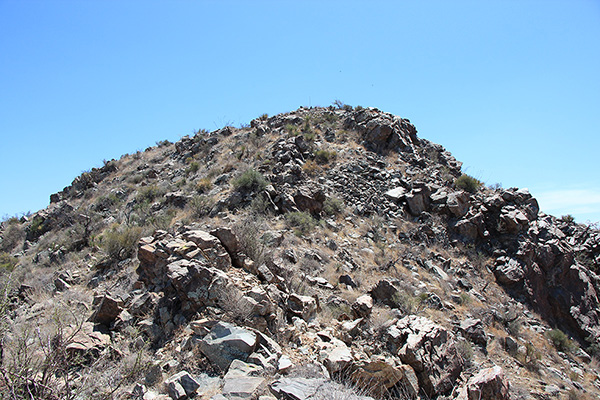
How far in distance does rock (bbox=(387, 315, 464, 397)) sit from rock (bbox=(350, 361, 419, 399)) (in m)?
0.27

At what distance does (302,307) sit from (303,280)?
1729 millimetres

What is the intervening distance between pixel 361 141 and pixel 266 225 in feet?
33.1

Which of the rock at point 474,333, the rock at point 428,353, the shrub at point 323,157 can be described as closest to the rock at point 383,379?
the rock at point 428,353

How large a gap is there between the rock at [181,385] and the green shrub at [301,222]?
6.90 meters

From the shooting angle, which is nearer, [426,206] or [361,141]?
[426,206]

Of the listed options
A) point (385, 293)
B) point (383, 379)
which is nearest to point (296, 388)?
point (383, 379)

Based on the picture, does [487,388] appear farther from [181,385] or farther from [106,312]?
[106,312]

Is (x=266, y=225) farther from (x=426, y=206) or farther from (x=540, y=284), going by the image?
(x=540, y=284)

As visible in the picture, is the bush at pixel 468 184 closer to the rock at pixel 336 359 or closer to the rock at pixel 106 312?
the rock at pixel 336 359

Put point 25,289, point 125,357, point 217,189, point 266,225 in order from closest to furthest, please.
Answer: point 125,357 < point 25,289 < point 266,225 < point 217,189

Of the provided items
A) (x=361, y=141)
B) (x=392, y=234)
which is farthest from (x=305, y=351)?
(x=361, y=141)

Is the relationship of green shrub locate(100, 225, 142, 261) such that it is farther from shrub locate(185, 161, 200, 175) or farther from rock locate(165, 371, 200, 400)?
shrub locate(185, 161, 200, 175)

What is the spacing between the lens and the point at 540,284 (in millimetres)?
12242

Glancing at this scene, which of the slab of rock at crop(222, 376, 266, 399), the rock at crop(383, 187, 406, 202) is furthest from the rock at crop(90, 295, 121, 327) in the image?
the rock at crop(383, 187, 406, 202)
